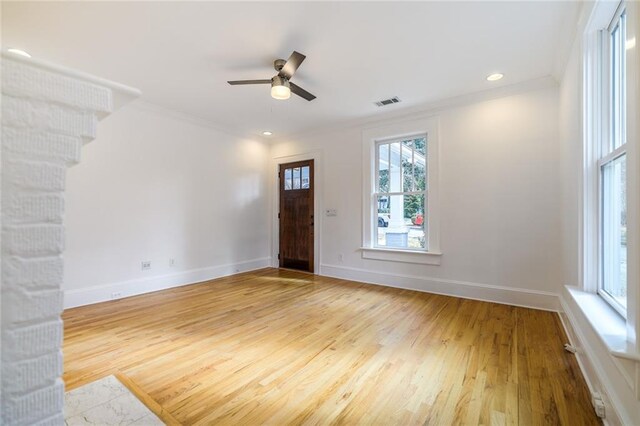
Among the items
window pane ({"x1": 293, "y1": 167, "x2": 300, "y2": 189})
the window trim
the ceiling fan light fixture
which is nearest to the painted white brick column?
the ceiling fan light fixture

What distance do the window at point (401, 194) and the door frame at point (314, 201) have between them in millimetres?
1064

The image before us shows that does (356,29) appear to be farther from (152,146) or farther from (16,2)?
(152,146)

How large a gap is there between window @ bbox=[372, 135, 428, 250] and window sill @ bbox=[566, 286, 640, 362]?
2101 mm

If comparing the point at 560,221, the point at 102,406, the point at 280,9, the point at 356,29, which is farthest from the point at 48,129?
the point at 560,221

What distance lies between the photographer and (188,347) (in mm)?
2299

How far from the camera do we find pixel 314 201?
16.8ft

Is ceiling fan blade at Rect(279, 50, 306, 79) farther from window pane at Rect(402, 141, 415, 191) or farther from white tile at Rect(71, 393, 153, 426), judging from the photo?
white tile at Rect(71, 393, 153, 426)

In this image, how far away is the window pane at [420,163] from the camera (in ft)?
13.4

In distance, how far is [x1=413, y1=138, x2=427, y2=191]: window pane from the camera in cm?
408

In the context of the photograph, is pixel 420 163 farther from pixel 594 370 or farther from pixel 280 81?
pixel 594 370

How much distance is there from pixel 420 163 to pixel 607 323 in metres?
2.88

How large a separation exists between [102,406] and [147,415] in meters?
0.30

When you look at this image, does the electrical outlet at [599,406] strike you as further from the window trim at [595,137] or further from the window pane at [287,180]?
the window pane at [287,180]

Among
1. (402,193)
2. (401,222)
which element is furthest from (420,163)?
(401,222)
